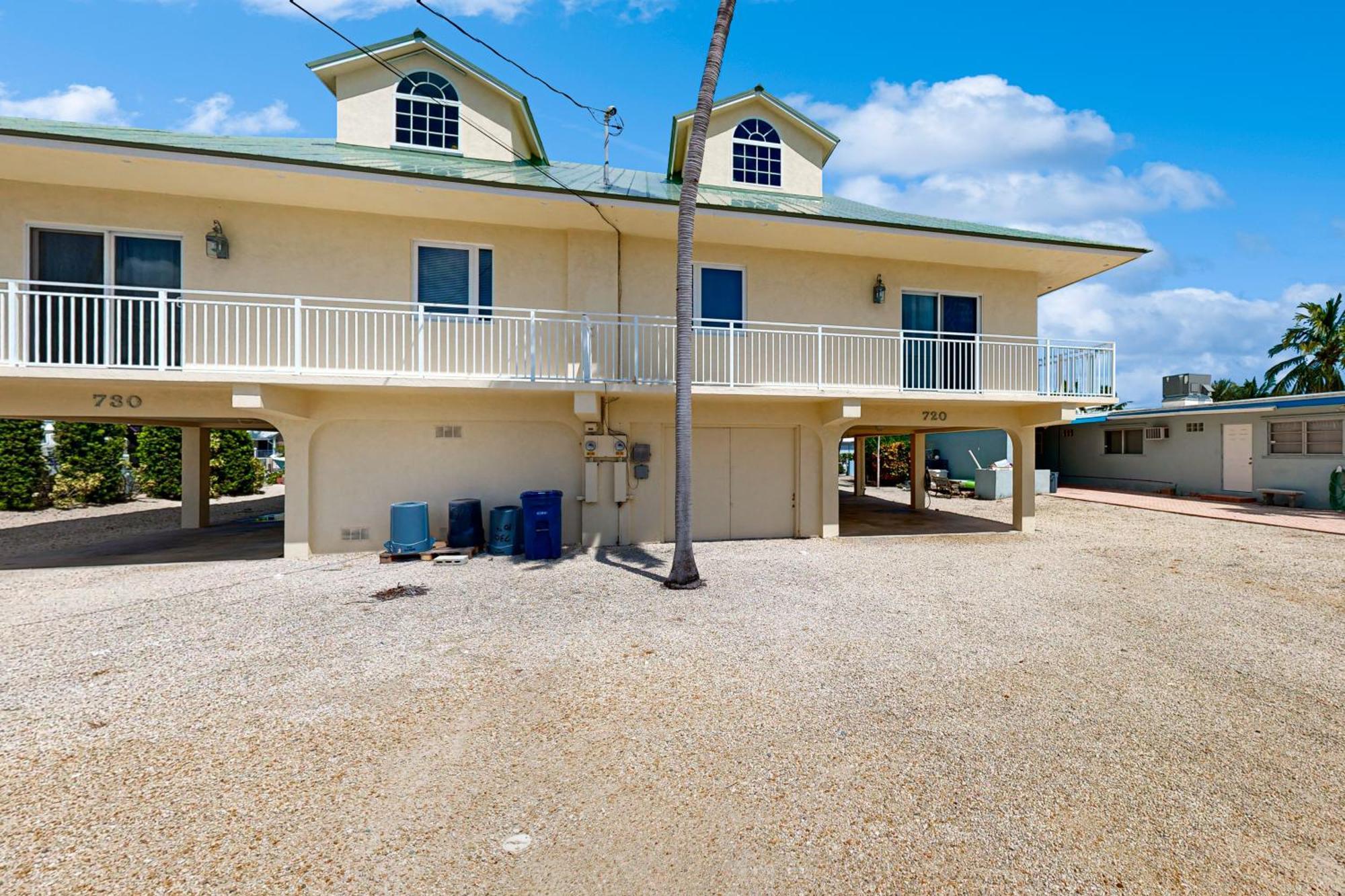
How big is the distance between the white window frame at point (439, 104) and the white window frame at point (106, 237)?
14.7 feet

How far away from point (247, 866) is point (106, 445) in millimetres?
21023

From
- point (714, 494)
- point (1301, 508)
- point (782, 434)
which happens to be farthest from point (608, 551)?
point (1301, 508)

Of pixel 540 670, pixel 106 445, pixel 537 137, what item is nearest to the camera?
pixel 540 670

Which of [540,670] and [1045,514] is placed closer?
[540,670]

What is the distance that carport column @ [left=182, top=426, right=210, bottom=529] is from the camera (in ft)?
44.3

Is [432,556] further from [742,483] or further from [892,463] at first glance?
[892,463]

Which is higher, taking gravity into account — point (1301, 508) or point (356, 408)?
point (356, 408)

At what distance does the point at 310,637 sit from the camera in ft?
18.7

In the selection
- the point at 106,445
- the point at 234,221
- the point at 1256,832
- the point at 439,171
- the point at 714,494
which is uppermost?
the point at 439,171

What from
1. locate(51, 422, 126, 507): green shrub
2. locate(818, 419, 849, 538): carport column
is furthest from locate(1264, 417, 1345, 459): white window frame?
locate(51, 422, 126, 507): green shrub

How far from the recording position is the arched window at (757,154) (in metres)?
12.7

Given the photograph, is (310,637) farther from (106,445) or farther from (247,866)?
(106,445)

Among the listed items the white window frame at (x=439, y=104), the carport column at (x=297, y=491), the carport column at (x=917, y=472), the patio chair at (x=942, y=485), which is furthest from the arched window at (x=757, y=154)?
the patio chair at (x=942, y=485)

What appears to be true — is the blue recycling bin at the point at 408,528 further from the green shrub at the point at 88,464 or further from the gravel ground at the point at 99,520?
the green shrub at the point at 88,464
